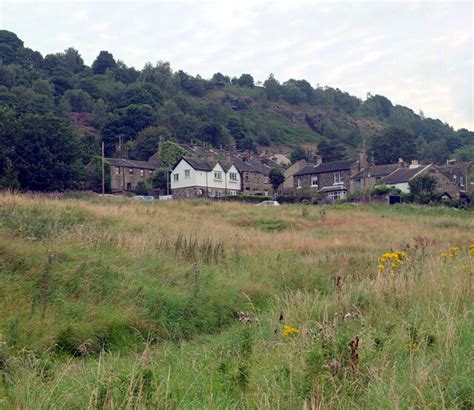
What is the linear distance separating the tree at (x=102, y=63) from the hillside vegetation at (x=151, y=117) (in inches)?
10.5

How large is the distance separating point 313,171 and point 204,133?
38.2 m

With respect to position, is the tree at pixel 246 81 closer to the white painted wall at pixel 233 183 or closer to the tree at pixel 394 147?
the tree at pixel 394 147

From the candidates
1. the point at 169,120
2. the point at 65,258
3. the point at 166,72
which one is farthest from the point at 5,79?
the point at 65,258

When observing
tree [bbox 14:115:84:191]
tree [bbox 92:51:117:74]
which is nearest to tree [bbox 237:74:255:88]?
tree [bbox 92:51:117:74]

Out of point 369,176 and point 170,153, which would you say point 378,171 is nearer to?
point 369,176

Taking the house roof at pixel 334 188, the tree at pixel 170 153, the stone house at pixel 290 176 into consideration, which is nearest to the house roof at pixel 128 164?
the tree at pixel 170 153

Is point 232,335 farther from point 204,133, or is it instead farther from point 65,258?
point 204,133

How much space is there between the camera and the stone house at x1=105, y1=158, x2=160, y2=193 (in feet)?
240

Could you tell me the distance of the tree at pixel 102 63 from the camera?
15425cm

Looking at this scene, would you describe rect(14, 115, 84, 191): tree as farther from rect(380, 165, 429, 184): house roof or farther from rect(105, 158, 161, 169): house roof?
rect(380, 165, 429, 184): house roof

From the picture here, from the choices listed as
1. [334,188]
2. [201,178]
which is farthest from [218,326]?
[334,188]

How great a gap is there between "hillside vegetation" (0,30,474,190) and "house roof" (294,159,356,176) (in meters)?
19.8

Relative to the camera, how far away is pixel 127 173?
75250 mm

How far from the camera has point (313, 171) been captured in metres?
78.5
